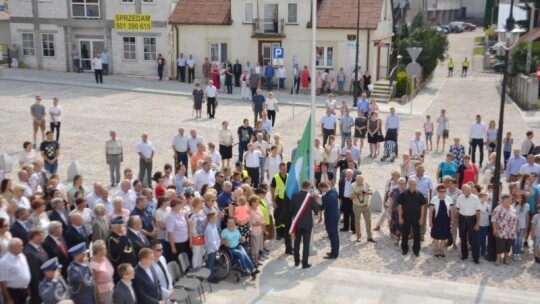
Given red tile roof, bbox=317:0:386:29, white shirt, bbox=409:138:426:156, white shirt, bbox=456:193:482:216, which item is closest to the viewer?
white shirt, bbox=456:193:482:216

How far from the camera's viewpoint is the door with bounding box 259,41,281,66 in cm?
3728

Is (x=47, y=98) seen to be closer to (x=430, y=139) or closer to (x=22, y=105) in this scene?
(x=22, y=105)

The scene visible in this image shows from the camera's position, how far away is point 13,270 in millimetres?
9320

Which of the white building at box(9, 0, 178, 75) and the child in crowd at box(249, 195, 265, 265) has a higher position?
the white building at box(9, 0, 178, 75)

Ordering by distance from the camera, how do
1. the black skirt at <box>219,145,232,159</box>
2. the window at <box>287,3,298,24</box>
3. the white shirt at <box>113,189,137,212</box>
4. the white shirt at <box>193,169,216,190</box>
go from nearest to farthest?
1. the white shirt at <box>113,189,137,212</box>
2. the white shirt at <box>193,169,216,190</box>
3. the black skirt at <box>219,145,232,159</box>
4. the window at <box>287,3,298,24</box>

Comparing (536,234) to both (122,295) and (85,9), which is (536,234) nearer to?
(122,295)

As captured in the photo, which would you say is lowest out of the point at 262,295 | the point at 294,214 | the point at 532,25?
the point at 262,295

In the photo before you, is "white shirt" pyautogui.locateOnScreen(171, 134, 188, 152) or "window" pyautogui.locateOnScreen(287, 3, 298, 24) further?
"window" pyautogui.locateOnScreen(287, 3, 298, 24)

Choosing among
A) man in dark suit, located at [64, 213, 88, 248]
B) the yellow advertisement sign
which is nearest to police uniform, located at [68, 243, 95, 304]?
man in dark suit, located at [64, 213, 88, 248]

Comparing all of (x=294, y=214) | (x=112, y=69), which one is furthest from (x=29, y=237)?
(x=112, y=69)

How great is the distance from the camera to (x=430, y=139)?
2295 cm

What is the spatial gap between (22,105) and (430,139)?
18096mm

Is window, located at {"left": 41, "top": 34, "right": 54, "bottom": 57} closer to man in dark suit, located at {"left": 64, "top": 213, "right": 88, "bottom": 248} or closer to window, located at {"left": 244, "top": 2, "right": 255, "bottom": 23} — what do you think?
window, located at {"left": 244, "top": 2, "right": 255, "bottom": 23}

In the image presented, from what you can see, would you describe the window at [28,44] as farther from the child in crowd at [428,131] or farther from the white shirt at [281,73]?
the child in crowd at [428,131]
